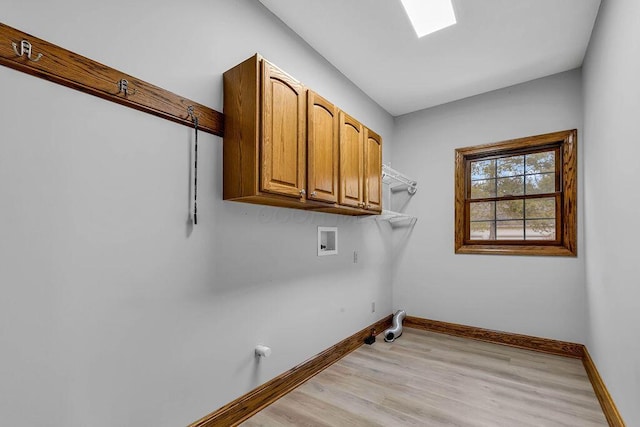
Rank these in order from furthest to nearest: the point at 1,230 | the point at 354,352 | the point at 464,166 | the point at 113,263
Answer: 1. the point at 464,166
2. the point at 354,352
3. the point at 113,263
4. the point at 1,230

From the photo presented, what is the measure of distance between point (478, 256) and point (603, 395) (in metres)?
1.65

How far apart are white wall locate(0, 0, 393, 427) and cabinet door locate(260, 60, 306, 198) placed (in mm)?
350

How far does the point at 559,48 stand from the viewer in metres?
2.78

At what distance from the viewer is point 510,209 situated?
3520 millimetres

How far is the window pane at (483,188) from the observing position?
365 cm

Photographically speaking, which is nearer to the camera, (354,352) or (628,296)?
(628,296)

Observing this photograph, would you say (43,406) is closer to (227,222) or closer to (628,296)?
(227,222)

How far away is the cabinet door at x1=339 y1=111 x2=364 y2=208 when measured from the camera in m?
2.49

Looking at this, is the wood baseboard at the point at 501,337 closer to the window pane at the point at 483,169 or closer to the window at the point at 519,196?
the window at the point at 519,196

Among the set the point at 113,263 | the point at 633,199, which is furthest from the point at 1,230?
the point at 633,199

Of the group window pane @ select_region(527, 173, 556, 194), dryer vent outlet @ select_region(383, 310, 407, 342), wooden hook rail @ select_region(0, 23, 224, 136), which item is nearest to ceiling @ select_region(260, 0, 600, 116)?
window pane @ select_region(527, 173, 556, 194)

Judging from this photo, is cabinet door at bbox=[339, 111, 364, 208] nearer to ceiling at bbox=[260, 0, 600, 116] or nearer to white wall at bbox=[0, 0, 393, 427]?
white wall at bbox=[0, 0, 393, 427]

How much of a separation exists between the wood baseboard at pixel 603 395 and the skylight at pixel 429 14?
2884mm

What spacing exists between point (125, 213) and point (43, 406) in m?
0.83
